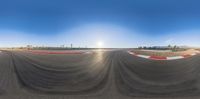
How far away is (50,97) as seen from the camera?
729 centimetres

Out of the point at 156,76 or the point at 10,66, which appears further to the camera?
the point at 10,66

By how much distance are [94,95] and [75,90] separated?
1.69 ft

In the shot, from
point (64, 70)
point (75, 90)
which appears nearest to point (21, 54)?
point (64, 70)

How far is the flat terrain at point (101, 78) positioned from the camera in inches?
285

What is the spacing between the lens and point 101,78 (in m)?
7.48

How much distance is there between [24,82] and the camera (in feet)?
25.5

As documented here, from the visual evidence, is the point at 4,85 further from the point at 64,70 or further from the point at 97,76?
the point at 97,76

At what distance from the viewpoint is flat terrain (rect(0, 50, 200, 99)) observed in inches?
285

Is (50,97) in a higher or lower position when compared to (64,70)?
lower

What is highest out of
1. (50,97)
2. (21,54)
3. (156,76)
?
(21,54)

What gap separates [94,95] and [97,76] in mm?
517

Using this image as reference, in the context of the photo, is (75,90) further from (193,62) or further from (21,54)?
(193,62)

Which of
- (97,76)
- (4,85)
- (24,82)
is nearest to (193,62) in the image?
(97,76)

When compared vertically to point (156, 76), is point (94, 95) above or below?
below
